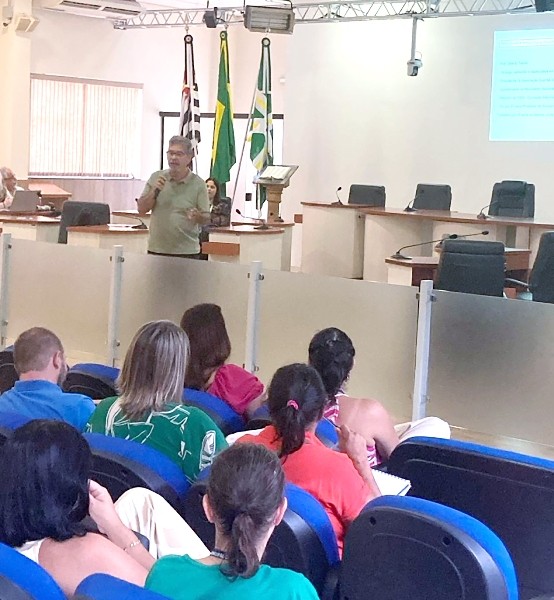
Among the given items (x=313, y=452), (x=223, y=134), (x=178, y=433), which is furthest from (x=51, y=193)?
(x=313, y=452)

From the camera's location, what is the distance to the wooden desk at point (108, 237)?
711 centimetres

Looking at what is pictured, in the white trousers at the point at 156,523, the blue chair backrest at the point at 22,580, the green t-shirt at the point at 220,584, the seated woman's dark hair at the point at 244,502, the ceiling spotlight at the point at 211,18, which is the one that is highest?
the ceiling spotlight at the point at 211,18

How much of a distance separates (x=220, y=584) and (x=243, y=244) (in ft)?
20.4

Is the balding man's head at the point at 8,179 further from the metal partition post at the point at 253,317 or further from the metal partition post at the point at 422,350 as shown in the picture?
the metal partition post at the point at 422,350

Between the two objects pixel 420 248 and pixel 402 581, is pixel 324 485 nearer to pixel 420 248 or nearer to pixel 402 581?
pixel 402 581

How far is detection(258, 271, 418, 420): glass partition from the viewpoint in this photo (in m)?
4.76

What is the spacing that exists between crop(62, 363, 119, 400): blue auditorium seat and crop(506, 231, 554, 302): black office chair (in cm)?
331

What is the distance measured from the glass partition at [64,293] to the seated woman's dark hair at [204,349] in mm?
2421

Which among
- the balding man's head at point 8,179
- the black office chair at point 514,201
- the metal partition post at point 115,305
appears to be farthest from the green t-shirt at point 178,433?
the balding man's head at point 8,179

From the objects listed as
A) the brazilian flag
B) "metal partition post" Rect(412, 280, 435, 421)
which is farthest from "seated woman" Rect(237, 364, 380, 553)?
the brazilian flag

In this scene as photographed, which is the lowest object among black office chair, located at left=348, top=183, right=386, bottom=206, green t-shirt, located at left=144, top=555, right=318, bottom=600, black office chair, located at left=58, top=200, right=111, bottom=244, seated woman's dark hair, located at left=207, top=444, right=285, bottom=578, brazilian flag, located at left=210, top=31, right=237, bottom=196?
green t-shirt, located at left=144, top=555, right=318, bottom=600

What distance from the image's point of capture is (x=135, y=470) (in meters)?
2.28

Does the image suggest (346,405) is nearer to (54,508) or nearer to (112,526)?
(112,526)

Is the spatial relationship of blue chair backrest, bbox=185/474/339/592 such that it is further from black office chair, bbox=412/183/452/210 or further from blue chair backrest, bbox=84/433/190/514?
black office chair, bbox=412/183/452/210
